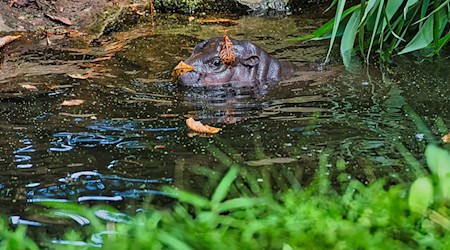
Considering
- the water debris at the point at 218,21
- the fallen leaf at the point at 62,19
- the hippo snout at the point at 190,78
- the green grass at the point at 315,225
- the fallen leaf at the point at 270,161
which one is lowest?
the water debris at the point at 218,21

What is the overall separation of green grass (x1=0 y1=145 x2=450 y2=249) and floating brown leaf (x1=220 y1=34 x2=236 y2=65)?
3.09 meters

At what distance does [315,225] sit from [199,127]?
6.31ft

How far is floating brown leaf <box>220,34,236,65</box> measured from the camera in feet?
16.2

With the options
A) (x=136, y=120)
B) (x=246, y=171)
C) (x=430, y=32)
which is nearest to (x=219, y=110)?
(x=136, y=120)

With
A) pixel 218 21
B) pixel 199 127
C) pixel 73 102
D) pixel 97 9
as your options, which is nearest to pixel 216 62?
pixel 73 102

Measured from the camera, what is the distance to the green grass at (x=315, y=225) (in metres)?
1.62

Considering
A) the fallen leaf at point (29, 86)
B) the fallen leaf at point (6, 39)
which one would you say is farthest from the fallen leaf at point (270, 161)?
the fallen leaf at point (6, 39)

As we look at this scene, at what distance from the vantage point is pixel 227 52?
4930mm

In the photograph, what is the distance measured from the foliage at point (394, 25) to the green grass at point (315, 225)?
270 centimetres

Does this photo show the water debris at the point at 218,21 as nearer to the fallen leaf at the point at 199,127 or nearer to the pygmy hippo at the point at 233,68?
the pygmy hippo at the point at 233,68

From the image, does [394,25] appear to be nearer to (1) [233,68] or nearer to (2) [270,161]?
(1) [233,68]

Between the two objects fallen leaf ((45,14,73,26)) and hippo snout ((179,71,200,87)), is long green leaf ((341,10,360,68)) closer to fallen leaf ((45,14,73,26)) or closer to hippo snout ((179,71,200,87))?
hippo snout ((179,71,200,87))

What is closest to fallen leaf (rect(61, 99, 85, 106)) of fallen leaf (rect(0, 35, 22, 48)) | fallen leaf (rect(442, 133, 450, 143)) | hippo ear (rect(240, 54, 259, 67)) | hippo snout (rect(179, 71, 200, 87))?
hippo snout (rect(179, 71, 200, 87))

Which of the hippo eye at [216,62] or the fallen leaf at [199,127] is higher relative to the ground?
the fallen leaf at [199,127]
